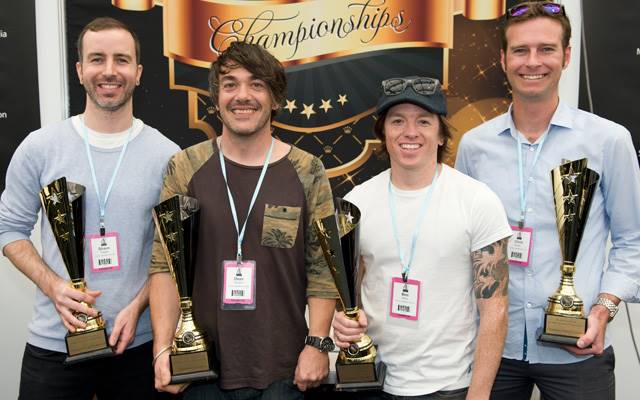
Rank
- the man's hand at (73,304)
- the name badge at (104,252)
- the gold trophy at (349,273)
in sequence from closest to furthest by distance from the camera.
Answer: the gold trophy at (349,273)
the man's hand at (73,304)
the name badge at (104,252)

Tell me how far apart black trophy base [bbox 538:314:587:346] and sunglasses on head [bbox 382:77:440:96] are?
2.66 ft

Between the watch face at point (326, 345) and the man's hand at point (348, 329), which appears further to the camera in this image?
the watch face at point (326, 345)

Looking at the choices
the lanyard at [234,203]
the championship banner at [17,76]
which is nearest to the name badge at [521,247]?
the lanyard at [234,203]

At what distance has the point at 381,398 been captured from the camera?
1.69m

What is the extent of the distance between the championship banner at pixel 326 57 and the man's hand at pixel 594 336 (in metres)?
1.38

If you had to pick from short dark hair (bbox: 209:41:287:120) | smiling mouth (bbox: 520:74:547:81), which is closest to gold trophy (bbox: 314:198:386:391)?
short dark hair (bbox: 209:41:287:120)

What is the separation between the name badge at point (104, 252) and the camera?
75.4 inches

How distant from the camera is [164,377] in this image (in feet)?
5.56

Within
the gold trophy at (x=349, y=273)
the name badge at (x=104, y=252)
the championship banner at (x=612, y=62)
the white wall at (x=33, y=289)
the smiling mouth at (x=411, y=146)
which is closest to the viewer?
the gold trophy at (x=349, y=273)

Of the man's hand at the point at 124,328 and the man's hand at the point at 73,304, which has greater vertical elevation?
the man's hand at the point at 73,304

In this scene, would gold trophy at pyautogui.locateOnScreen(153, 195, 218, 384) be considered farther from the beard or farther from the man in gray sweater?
the beard

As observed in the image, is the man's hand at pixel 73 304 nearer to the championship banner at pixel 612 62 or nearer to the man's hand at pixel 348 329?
the man's hand at pixel 348 329

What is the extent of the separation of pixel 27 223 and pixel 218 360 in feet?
2.97

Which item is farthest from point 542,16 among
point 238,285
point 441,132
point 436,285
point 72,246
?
point 72,246
